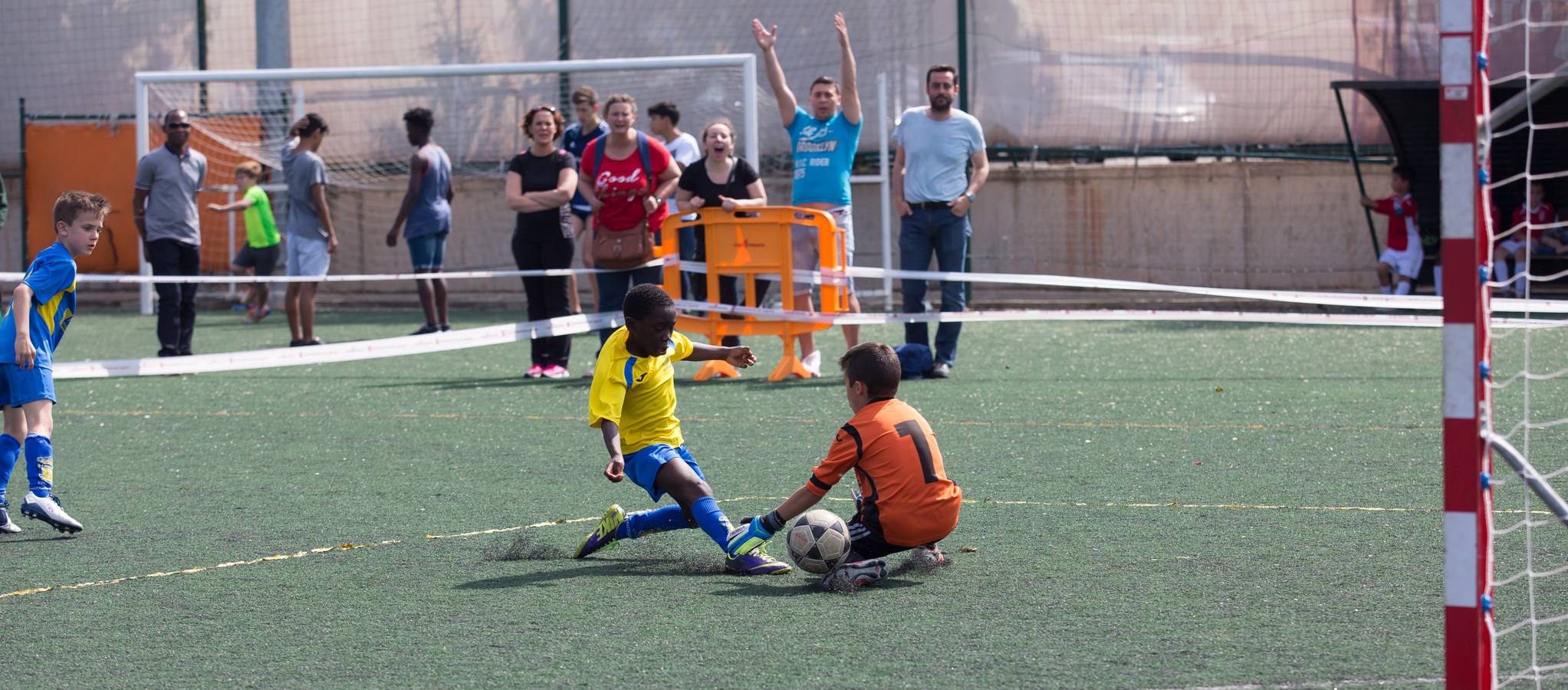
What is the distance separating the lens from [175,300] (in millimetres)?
13086

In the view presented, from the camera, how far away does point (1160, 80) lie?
1788 cm

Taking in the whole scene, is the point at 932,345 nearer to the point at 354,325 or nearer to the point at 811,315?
the point at 811,315

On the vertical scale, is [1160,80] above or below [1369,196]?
above

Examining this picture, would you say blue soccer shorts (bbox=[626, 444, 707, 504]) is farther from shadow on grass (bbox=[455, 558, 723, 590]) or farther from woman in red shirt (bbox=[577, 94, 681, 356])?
woman in red shirt (bbox=[577, 94, 681, 356])

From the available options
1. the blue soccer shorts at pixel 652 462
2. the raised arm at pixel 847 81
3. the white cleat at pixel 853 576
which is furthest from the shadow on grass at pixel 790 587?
the raised arm at pixel 847 81

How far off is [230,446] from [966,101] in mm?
10826

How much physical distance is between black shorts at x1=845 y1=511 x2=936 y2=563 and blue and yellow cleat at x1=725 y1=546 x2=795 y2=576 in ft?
0.80

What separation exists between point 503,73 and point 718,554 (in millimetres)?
10627

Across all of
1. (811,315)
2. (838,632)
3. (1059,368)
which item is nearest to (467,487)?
(838,632)

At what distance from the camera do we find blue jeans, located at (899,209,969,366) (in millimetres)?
11258

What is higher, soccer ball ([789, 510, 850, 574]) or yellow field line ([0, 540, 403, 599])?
soccer ball ([789, 510, 850, 574])

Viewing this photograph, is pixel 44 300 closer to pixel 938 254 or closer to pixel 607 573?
pixel 607 573

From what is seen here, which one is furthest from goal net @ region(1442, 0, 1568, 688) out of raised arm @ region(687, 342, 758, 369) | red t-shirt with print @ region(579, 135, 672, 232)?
red t-shirt with print @ region(579, 135, 672, 232)

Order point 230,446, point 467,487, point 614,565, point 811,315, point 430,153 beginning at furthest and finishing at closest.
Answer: point 430,153 → point 811,315 → point 230,446 → point 467,487 → point 614,565
